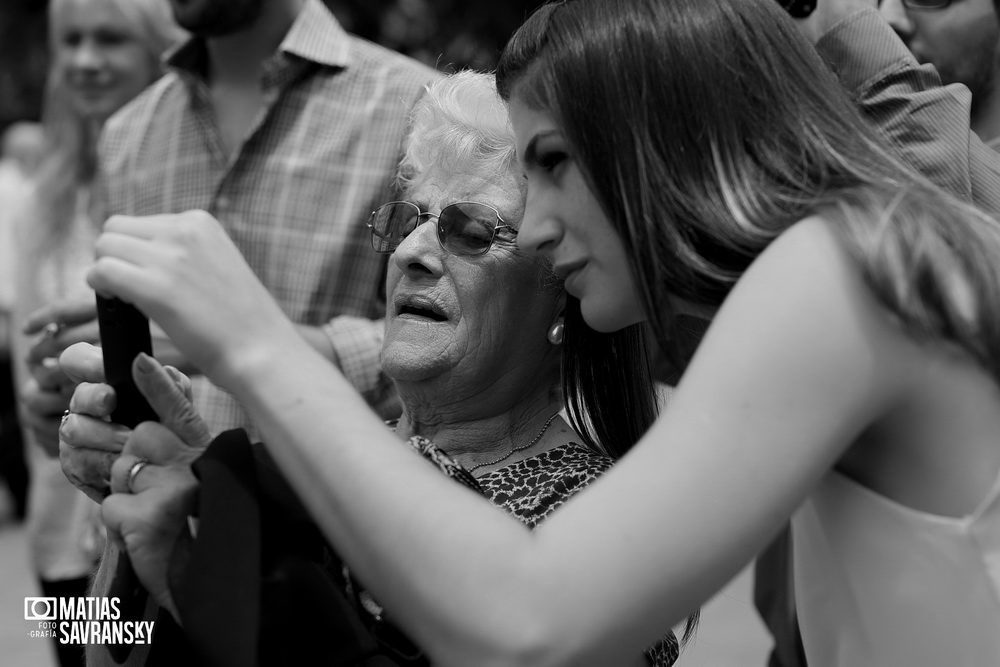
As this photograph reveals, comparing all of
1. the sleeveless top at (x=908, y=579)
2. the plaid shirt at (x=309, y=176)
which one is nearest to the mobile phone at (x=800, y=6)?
the plaid shirt at (x=309, y=176)

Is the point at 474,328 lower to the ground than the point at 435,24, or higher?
higher

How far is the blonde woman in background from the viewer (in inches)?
146

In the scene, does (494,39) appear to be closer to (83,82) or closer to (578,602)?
(83,82)

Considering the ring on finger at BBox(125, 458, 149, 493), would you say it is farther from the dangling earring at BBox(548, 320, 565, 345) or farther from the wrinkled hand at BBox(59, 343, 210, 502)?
the dangling earring at BBox(548, 320, 565, 345)

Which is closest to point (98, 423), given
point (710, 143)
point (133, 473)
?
point (133, 473)

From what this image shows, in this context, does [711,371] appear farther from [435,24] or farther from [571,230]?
[435,24]

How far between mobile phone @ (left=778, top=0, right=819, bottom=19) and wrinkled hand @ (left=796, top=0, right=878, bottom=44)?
4cm

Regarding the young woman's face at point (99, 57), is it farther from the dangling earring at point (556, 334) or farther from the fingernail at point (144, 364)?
the fingernail at point (144, 364)

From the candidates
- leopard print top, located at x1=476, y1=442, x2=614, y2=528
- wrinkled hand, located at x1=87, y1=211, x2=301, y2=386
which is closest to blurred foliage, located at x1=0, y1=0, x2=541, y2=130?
leopard print top, located at x1=476, y1=442, x2=614, y2=528

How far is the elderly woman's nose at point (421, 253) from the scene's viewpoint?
7.09 feet

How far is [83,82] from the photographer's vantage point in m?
4.13

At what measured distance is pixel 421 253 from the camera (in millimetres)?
2162

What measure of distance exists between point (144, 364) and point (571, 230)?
24.0 inches

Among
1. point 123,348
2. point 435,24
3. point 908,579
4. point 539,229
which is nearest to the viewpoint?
point 908,579
